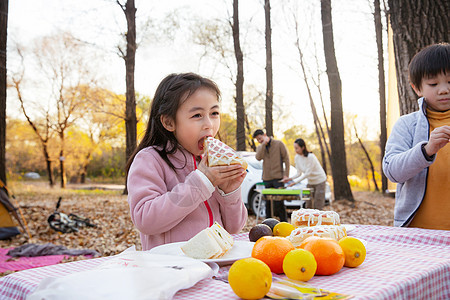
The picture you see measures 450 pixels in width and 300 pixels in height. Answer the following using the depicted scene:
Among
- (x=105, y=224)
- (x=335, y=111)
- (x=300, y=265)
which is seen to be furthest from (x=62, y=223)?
(x=335, y=111)

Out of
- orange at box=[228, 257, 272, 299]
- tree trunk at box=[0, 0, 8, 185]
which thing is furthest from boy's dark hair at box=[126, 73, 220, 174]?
tree trunk at box=[0, 0, 8, 185]

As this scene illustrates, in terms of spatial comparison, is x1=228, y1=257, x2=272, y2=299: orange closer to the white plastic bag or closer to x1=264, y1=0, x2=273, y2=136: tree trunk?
the white plastic bag

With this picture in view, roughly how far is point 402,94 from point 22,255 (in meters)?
5.81

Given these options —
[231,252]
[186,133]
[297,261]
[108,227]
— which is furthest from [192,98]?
[108,227]

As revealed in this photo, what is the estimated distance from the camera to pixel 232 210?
6.18 ft

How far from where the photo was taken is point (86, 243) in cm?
746

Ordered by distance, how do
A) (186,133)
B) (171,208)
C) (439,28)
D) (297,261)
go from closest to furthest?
1. (297,261)
2. (171,208)
3. (186,133)
4. (439,28)

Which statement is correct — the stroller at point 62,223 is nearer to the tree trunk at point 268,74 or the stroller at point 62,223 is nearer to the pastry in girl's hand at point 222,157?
the pastry in girl's hand at point 222,157

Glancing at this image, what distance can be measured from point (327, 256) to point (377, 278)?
14 centimetres

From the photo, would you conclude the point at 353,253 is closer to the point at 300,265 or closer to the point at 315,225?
the point at 300,265

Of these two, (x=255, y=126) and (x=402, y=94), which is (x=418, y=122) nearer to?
(x=402, y=94)

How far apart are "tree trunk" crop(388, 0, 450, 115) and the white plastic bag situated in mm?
3629

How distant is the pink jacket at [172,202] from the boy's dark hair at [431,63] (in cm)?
134

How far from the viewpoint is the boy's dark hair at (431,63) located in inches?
87.1
